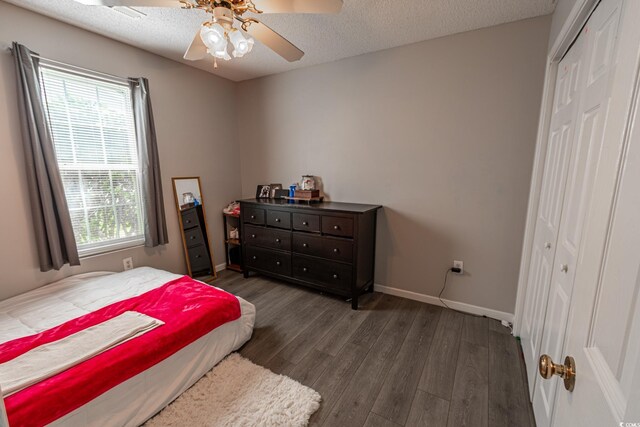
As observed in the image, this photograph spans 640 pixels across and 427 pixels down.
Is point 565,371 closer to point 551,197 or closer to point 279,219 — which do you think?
point 551,197

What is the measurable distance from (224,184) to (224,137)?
621 mm

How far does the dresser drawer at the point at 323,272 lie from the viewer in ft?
8.76

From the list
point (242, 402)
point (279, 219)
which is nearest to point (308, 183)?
point (279, 219)

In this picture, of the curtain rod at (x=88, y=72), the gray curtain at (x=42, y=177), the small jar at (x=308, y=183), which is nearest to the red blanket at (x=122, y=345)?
the gray curtain at (x=42, y=177)

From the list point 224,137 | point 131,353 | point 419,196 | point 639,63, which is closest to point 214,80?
point 224,137

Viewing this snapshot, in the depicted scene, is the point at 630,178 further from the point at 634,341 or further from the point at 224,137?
the point at 224,137

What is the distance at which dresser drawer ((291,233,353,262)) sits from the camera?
263cm

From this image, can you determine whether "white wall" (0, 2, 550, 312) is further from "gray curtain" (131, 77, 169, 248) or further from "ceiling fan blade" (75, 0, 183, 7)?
"ceiling fan blade" (75, 0, 183, 7)

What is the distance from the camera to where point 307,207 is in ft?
9.13

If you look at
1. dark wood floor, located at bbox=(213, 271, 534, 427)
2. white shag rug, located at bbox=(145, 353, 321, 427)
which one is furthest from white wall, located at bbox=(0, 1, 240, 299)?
white shag rug, located at bbox=(145, 353, 321, 427)

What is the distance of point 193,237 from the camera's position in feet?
10.7

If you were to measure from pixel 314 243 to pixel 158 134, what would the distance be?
202 centimetres

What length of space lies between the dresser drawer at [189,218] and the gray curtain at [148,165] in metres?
0.28

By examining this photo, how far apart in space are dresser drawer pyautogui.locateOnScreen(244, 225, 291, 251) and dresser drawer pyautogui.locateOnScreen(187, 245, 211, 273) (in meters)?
0.53
